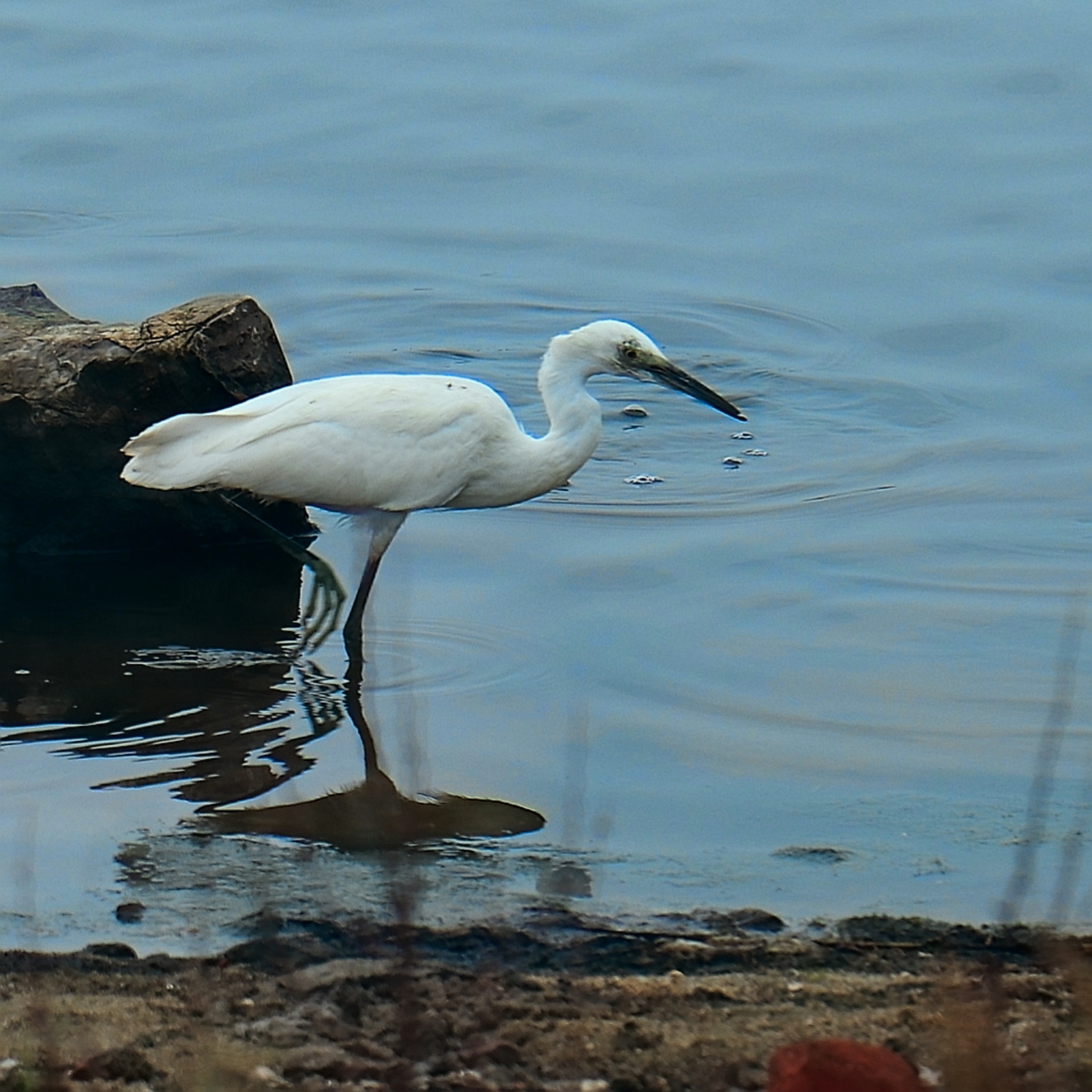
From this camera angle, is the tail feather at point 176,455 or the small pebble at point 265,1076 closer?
the small pebble at point 265,1076

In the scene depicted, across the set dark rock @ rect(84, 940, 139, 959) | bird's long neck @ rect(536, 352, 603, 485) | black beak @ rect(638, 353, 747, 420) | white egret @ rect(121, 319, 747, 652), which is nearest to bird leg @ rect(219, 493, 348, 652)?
white egret @ rect(121, 319, 747, 652)

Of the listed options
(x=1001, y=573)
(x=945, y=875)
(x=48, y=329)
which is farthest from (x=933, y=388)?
(x=945, y=875)

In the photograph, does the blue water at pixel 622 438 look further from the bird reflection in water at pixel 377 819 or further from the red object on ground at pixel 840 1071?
the red object on ground at pixel 840 1071

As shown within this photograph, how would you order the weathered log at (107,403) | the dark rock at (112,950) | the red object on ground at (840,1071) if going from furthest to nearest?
the weathered log at (107,403) < the dark rock at (112,950) < the red object on ground at (840,1071)

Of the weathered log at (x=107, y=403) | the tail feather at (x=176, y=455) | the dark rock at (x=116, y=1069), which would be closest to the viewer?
the dark rock at (x=116, y=1069)

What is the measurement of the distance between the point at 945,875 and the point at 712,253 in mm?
8538

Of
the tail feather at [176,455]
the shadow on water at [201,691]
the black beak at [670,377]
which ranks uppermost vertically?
the black beak at [670,377]

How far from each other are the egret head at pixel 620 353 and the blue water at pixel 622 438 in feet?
3.10

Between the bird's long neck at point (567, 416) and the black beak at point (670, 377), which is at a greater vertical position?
the black beak at point (670, 377)

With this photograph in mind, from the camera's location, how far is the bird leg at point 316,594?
7.59 m

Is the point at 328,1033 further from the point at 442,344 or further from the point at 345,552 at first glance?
the point at 442,344

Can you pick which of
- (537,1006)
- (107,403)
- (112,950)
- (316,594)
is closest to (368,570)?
(316,594)

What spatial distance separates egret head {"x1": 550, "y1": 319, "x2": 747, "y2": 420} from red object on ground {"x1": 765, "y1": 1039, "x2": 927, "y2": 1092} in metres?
4.76

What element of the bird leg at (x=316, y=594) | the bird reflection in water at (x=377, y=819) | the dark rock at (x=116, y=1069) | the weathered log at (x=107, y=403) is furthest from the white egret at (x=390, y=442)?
the dark rock at (x=116, y=1069)
